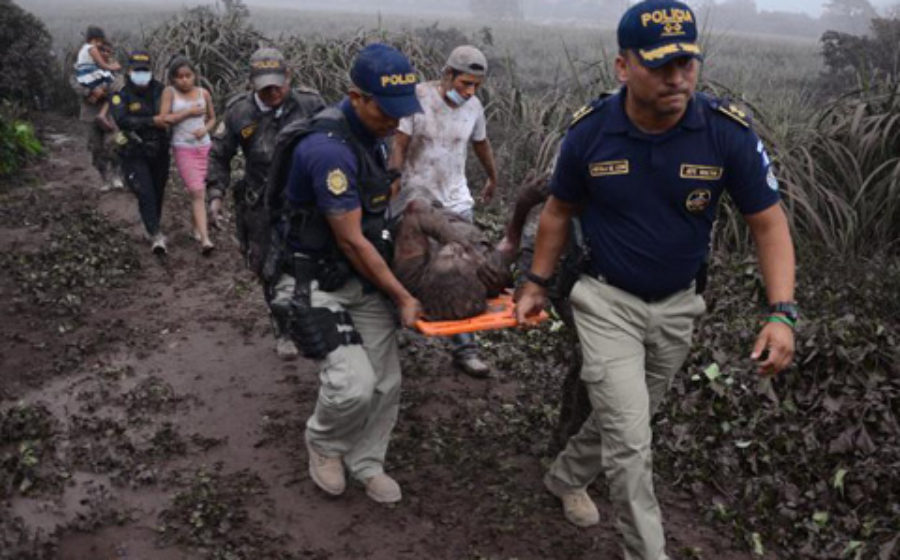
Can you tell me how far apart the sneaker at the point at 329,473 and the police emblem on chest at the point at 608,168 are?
5.73 feet

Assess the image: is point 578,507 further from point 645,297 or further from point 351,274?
point 351,274

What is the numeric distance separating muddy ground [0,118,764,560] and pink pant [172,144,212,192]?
31.7 inches

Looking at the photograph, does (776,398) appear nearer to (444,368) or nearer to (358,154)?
(444,368)

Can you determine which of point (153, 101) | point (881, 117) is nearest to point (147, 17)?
point (153, 101)

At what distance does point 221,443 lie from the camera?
4.54 m

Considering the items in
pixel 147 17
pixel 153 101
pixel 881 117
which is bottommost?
pixel 147 17

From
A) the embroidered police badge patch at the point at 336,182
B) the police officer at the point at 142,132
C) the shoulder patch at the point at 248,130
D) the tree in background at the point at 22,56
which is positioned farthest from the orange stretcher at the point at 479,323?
the tree in background at the point at 22,56

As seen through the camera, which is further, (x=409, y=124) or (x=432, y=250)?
(x=409, y=124)

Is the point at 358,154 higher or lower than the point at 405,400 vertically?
higher

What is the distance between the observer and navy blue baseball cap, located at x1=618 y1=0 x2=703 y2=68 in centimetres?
279

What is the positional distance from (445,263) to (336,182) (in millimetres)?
608

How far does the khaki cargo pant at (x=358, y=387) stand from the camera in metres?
3.61

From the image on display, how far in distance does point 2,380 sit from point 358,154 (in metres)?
3.01

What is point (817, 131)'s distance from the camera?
22.4 feet
